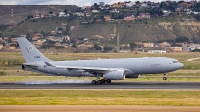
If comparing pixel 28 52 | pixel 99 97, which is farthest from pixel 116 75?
pixel 99 97

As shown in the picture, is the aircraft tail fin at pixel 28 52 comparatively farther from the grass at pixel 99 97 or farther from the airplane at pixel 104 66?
the grass at pixel 99 97

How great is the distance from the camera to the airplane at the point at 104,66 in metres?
61.4

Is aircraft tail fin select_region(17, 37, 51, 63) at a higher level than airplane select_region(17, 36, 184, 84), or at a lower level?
higher

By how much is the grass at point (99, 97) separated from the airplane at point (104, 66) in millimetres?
10289

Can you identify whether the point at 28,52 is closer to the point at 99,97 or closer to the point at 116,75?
the point at 116,75

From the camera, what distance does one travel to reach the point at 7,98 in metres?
45.7

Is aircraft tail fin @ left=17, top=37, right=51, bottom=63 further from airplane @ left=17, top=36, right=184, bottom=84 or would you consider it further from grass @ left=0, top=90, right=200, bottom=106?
grass @ left=0, top=90, right=200, bottom=106

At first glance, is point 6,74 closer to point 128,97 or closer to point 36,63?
point 36,63

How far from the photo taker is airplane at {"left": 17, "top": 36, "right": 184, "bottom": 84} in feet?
201

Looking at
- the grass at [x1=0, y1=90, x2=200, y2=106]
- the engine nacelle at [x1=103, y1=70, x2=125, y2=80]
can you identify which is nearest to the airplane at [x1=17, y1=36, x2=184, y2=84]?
the engine nacelle at [x1=103, y1=70, x2=125, y2=80]

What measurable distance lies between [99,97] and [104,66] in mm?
16800

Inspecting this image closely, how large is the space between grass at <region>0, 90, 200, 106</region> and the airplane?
33.8ft

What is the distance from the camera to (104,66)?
63.2m

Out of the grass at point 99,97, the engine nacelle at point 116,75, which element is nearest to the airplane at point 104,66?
the engine nacelle at point 116,75
